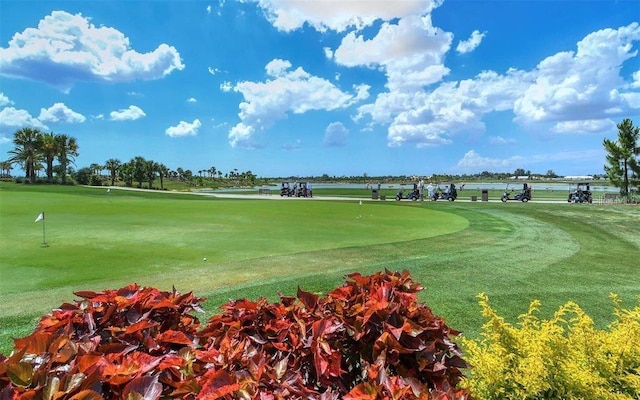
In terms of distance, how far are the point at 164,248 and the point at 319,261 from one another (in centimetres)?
427

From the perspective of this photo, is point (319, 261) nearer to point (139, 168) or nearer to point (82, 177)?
point (82, 177)

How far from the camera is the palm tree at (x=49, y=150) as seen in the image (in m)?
71.4

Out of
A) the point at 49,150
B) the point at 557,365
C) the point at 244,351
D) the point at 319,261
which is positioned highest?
the point at 49,150

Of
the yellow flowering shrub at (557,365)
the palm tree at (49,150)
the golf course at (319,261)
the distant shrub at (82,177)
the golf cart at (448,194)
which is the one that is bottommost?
the golf course at (319,261)

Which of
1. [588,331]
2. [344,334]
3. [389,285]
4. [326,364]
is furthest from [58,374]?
[588,331]

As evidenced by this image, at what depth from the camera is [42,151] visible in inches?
2825

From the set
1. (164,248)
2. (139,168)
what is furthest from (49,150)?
(164,248)

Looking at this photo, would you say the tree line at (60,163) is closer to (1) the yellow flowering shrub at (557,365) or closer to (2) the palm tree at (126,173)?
(2) the palm tree at (126,173)

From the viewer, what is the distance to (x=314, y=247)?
35.0ft

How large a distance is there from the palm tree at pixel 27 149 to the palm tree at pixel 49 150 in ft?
2.69

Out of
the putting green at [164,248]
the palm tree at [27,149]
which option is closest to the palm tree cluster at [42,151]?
the palm tree at [27,149]

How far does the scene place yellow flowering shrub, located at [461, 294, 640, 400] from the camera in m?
2.33

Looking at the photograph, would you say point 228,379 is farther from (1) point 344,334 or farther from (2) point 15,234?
(2) point 15,234

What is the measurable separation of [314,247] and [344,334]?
8726 mm
